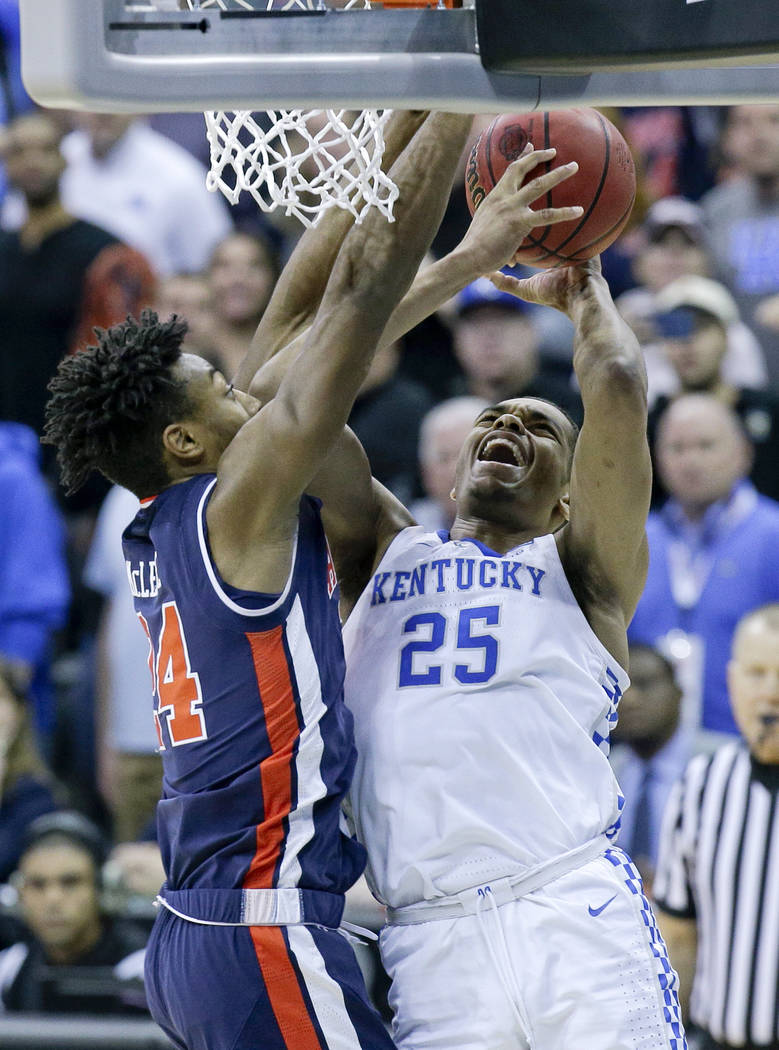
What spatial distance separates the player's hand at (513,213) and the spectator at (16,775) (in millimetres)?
3938

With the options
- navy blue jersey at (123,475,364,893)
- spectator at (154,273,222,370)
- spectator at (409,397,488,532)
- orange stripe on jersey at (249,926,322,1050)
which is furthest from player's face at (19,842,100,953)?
orange stripe on jersey at (249,926,322,1050)

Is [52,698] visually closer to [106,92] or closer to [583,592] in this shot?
[583,592]

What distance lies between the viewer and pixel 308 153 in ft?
10.8

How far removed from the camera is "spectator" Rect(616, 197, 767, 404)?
679 centimetres

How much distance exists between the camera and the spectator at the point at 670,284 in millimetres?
6789

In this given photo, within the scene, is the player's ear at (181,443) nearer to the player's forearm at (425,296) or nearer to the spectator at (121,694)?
the player's forearm at (425,296)

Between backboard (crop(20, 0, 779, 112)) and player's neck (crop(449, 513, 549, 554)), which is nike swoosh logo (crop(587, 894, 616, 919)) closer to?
player's neck (crop(449, 513, 549, 554))

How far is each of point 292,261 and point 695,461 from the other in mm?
2994

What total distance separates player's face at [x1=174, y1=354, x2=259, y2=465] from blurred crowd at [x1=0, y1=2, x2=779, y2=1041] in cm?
271

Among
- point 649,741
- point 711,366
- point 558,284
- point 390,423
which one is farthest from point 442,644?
point 711,366

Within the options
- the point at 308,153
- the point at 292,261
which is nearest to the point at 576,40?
the point at 308,153

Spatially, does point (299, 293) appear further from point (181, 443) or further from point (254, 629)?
point (254, 629)

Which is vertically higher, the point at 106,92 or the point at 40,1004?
the point at 106,92

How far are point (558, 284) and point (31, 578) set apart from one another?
12.4ft
